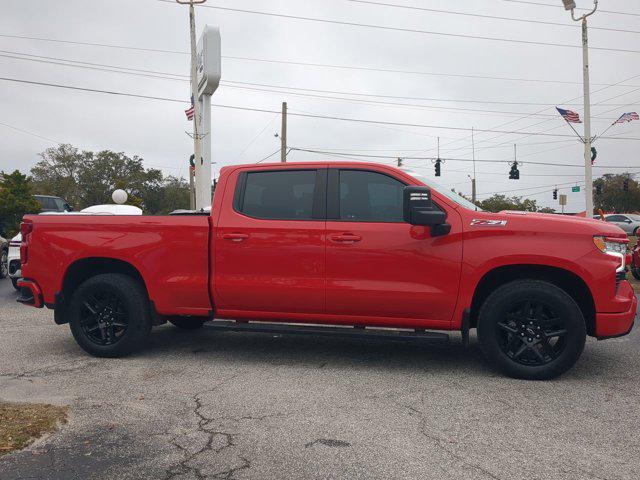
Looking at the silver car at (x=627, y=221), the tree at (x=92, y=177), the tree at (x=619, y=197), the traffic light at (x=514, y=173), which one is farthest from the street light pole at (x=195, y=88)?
the tree at (x=619, y=197)

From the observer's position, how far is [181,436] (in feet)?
11.8

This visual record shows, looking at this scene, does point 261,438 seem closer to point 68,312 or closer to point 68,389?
point 68,389

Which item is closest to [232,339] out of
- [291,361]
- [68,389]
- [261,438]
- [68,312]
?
[291,361]

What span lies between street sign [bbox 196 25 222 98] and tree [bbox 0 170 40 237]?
26.4 ft

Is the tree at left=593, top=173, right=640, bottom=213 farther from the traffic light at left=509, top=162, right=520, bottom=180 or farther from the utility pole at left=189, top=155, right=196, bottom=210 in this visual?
the utility pole at left=189, top=155, right=196, bottom=210

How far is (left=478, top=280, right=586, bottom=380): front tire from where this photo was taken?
4.75 meters

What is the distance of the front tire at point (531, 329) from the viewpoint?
4746 mm

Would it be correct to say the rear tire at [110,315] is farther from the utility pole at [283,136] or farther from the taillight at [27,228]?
the utility pole at [283,136]

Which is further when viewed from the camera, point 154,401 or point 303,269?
point 303,269

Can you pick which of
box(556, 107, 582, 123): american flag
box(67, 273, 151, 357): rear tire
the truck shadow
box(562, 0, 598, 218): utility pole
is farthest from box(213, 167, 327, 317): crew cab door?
box(556, 107, 582, 123): american flag

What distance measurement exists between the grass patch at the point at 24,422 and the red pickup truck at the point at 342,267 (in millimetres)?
1538

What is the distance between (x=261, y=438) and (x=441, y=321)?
6.95ft

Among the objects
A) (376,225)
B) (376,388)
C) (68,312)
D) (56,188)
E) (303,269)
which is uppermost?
(56,188)

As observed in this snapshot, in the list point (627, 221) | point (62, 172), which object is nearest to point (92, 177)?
point (62, 172)
